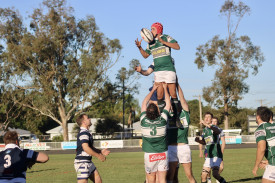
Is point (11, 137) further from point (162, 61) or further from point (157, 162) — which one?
point (162, 61)

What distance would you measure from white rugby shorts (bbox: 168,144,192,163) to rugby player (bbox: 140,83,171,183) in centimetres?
88

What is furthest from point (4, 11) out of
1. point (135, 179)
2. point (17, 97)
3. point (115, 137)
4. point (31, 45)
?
point (135, 179)

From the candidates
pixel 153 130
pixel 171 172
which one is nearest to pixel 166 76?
pixel 153 130

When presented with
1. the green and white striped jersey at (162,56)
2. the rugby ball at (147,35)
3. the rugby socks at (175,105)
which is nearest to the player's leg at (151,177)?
the rugby socks at (175,105)

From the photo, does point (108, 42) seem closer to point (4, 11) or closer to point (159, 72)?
point (4, 11)

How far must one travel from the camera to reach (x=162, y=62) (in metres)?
10.4

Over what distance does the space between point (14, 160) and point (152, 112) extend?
3.17 m

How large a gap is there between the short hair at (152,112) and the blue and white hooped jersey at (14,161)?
2809mm

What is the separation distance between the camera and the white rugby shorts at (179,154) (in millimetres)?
10414

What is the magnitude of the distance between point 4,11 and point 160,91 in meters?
54.1

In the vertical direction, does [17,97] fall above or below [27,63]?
below

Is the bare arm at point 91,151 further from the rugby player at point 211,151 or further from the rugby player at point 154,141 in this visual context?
the rugby player at point 211,151

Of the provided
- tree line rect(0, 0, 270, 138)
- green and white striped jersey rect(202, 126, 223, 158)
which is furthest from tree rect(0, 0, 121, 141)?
green and white striped jersey rect(202, 126, 223, 158)

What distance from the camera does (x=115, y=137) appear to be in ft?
252
